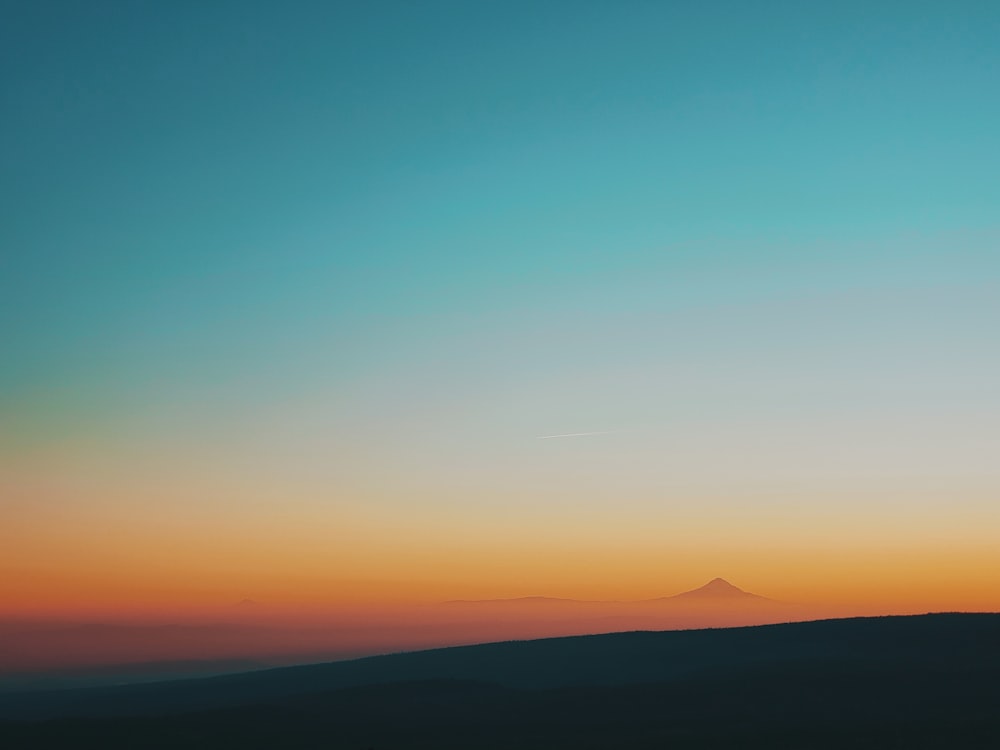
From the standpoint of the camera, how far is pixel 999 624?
95688mm

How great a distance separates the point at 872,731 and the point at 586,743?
1629cm

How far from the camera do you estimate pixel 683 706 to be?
70625 millimetres

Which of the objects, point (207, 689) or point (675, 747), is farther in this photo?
point (207, 689)

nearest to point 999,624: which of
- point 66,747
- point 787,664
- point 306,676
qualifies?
point 787,664

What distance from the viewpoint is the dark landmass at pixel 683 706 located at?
176 ft

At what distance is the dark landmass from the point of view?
53.8 meters

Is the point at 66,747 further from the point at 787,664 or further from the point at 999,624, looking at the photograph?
the point at 999,624

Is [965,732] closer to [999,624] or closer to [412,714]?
[412,714]

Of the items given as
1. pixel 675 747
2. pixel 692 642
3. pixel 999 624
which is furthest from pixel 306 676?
pixel 675 747

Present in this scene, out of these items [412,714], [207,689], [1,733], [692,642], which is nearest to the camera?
[1,733]

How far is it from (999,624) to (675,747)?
64.4 meters

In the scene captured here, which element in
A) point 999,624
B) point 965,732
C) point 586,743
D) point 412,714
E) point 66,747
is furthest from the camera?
point 999,624

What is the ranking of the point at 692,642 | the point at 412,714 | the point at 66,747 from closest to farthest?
the point at 66,747
the point at 412,714
the point at 692,642

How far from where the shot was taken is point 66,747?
6288cm
